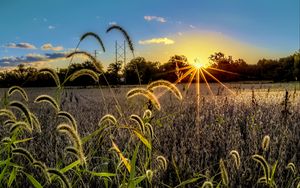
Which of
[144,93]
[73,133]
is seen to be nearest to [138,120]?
[144,93]

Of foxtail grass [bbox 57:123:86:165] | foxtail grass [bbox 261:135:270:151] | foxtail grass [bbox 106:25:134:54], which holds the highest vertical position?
foxtail grass [bbox 106:25:134:54]

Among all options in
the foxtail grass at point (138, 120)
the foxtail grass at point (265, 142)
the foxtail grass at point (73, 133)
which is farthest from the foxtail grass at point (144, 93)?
the foxtail grass at point (265, 142)

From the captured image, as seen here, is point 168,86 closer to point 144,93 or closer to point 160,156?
point 144,93

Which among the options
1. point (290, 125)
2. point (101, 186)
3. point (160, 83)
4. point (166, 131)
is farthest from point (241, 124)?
point (160, 83)

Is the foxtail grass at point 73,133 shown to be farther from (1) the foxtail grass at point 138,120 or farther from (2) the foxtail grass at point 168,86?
(2) the foxtail grass at point 168,86

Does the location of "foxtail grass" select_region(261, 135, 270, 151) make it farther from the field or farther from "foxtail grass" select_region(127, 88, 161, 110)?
"foxtail grass" select_region(127, 88, 161, 110)

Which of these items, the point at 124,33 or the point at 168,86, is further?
the point at 124,33

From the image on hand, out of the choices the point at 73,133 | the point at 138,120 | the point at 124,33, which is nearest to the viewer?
the point at 73,133

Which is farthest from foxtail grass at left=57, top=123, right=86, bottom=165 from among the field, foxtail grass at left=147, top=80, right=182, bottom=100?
foxtail grass at left=147, top=80, right=182, bottom=100

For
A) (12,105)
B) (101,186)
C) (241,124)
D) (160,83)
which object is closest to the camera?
(12,105)

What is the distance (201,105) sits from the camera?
Result: 290 inches

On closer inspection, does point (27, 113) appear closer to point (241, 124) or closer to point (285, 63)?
point (241, 124)

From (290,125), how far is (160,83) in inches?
155

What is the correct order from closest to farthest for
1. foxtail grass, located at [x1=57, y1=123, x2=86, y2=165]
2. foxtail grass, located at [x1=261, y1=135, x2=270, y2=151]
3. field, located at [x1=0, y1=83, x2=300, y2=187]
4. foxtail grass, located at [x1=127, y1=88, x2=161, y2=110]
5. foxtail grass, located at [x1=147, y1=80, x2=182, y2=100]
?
1. foxtail grass, located at [x1=57, y1=123, x2=86, y2=165]
2. foxtail grass, located at [x1=127, y1=88, x2=161, y2=110]
3. foxtail grass, located at [x1=147, y1=80, x2=182, y2=100]
4. field, located at [x1=0, y1=83, x2=300, y2=187]
5. foxtail grass, located at [x1=261, y1=135, x2=270, y2=151]
